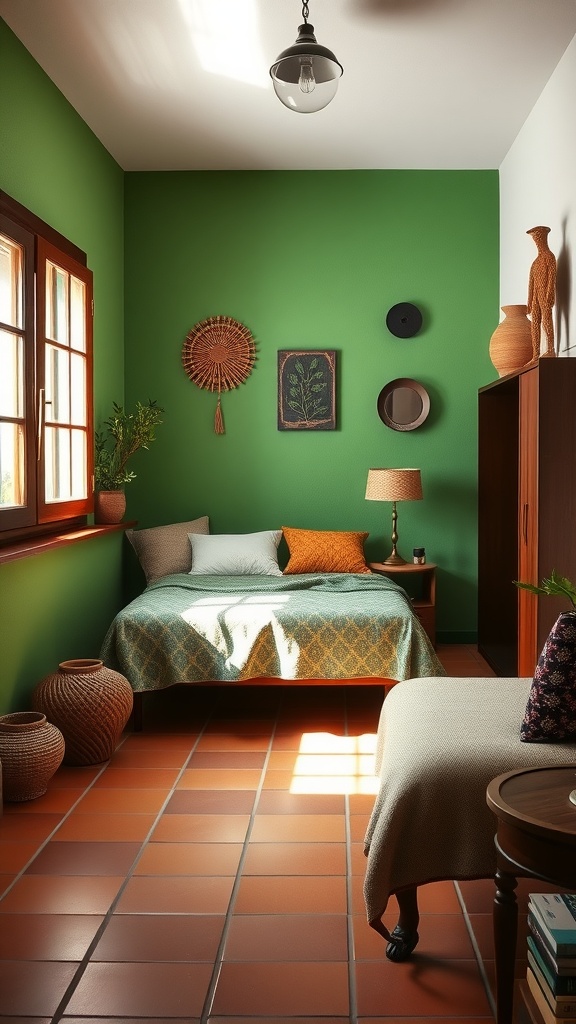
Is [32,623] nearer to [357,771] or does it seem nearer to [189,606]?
[189,606]

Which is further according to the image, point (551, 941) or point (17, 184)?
point (17, 184)

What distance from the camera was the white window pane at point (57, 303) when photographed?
451 cm

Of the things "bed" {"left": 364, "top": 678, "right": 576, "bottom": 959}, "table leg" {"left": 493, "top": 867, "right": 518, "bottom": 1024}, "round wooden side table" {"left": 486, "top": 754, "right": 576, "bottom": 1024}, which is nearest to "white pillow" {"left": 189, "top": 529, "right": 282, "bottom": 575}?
"bed" {"left": 364, "top": 678, "right": 576, "bottom": 959}

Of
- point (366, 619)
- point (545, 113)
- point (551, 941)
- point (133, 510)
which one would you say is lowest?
point (551, 941)

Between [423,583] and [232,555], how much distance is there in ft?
4.67

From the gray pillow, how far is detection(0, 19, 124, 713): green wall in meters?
0.16

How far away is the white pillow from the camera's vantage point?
5.74 m

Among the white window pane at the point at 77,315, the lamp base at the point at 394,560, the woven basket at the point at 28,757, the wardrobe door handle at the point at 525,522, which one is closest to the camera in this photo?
the woven basket at the point at 28,757

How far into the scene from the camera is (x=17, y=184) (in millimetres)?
4168

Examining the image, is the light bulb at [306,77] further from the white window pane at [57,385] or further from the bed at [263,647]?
the bed at [263,647]

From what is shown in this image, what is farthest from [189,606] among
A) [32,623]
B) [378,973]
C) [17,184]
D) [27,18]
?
[27,18]

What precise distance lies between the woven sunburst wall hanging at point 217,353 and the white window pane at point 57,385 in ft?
4.97

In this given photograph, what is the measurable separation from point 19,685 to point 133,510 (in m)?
2.46

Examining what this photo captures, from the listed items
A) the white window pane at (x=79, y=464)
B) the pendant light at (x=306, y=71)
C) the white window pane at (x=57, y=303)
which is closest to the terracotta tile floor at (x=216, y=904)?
the white window pane at (x=79, y=464)
